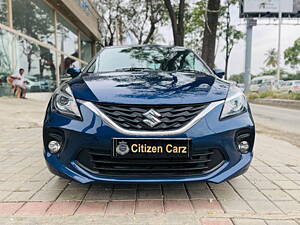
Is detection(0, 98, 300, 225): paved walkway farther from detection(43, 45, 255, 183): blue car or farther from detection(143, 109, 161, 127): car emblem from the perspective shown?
detection(143, 109, 161, 127): car emblem

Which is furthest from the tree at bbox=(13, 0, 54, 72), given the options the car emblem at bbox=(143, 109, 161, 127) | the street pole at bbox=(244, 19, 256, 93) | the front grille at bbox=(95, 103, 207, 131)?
the street pole at bbox=(244, 19, 256, 93)

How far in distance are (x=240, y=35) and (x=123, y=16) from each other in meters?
13.5

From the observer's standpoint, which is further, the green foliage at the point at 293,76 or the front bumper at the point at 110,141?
the green foliage at the point at 293,76

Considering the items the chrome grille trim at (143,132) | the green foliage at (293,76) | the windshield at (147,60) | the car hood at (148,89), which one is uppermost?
the green foliage at (293,76)

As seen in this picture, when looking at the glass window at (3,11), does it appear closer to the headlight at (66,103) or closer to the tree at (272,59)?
the headlight at (66,103)

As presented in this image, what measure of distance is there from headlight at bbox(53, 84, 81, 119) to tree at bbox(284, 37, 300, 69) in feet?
197

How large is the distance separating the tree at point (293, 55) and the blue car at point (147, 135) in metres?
59.6

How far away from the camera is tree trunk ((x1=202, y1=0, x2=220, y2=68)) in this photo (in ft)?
25.3

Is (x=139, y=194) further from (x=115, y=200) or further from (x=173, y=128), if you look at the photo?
(x=173, y=128)

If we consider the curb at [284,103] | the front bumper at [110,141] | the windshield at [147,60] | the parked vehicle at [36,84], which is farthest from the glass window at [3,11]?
the curb at [284,103]

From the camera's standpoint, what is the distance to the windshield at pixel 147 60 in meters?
3.54

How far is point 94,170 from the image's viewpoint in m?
2.39

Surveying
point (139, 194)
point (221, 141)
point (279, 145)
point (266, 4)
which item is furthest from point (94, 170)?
point (266, 4)

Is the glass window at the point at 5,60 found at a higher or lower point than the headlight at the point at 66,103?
higher
